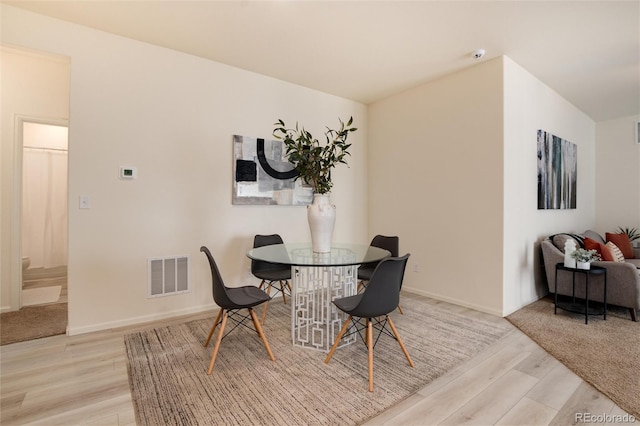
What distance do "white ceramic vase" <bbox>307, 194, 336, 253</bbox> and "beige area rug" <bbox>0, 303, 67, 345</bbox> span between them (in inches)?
94.6

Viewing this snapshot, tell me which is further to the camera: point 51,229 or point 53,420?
Answer: point 51,229

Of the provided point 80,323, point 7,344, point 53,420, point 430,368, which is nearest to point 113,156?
point 80,323

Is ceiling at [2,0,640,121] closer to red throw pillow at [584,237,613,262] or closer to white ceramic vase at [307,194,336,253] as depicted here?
white ceramic vase at [307,194,336,253]

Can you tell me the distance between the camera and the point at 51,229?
4898 millimetres

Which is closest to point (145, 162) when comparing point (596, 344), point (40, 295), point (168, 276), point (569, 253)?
point (168, 276)

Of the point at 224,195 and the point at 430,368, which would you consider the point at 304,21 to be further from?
the point at 430,368

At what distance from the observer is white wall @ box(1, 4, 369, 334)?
8.70 ft

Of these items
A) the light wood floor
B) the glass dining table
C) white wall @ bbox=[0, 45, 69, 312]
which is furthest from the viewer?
white wall @ bbox=[0, 45, 69, 312]

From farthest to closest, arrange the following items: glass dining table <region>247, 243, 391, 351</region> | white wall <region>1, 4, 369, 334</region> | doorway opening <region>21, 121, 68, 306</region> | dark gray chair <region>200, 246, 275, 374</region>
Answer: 1. doorway opening <region>21, 121, 68, 306</region>
2. white wall <region>1, 4, 369, 334</region>
3. glass dining table <region>247, 243, 391, 351</region>
4. dark gray chair <region>200, 246, 275, 374</region>

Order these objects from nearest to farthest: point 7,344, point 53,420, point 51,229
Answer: point 53,420, point 7,344, point 51,229

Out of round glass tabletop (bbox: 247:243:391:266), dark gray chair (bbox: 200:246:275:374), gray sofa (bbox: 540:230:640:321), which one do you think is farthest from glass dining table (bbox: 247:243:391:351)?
gray sofa (bbox: 540:230:640:321)

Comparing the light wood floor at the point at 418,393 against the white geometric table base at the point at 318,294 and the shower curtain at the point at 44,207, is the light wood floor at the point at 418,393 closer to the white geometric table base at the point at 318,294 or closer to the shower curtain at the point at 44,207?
the white geometric table base at the point at 318,294

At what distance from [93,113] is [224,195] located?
1.37m

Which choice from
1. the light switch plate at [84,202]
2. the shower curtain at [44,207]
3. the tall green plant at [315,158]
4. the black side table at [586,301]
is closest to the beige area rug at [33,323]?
the light switch plate at [84,202]
